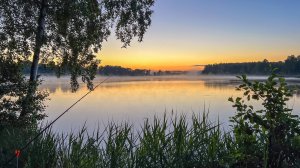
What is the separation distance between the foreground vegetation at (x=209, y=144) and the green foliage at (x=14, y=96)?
4.94m

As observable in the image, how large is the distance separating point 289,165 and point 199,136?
5.78 ft

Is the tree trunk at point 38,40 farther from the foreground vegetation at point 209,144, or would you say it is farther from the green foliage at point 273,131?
the green foliage at point 273,131

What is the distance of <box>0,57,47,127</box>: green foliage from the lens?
14.1m

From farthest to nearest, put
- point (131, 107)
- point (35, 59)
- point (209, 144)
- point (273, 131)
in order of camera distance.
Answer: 1. point (131, 107)
2. point (35, 59)
3. point (209, 144)
4. point (273, 131)

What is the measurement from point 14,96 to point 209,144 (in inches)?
378

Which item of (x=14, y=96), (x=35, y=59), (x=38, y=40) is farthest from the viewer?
(x=35, y=59)

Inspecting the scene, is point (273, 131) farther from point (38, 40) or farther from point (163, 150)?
point (38, 40)

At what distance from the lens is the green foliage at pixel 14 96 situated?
14077 mm

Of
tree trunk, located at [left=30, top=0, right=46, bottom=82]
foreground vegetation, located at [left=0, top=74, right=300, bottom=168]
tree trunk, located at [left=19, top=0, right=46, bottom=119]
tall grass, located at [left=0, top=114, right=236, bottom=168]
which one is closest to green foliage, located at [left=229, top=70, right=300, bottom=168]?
foreground vegetation, located at [left=0, top=74, right=300, bottom=168]

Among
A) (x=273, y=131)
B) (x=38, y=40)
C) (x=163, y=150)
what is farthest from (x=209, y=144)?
(x=38, y=40)

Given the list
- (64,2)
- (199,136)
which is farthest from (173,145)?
(64,2)

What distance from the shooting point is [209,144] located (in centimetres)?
704

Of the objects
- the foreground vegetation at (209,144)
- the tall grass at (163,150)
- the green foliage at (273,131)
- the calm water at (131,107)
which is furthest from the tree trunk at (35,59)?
the green foliage at (273,131)

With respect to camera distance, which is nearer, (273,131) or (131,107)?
(273,131)
